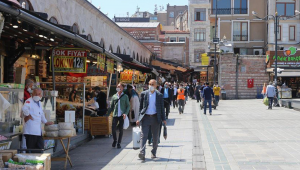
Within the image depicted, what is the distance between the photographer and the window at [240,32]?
50.0 meters

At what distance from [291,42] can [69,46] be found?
129 feet

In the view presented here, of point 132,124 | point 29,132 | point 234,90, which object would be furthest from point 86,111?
point 234,90

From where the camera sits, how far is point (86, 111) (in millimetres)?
14625

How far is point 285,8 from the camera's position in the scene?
4841 centimetres

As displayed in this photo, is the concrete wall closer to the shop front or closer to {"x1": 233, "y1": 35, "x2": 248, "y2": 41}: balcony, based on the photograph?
the shop front

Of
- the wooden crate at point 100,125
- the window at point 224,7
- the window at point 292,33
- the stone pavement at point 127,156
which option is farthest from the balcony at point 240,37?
the wooden crate at point 100,125

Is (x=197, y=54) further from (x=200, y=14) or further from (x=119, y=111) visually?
(x=119, y=111)

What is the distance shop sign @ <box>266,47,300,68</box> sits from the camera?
42.7 metres

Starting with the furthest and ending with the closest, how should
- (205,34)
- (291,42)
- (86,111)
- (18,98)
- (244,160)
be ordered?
1. (205,34)
2. (291,42)
3. (86,111)
4. (244,160)
5. (18,98)

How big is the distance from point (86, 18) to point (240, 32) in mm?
29169

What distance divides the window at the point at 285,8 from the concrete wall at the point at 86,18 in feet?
61.5

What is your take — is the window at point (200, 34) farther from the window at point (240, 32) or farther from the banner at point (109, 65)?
the banner at point (109, 65)

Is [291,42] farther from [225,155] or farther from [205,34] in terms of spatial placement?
[225,155]

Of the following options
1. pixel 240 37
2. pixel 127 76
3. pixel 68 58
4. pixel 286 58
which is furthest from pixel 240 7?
pixel 68 58
